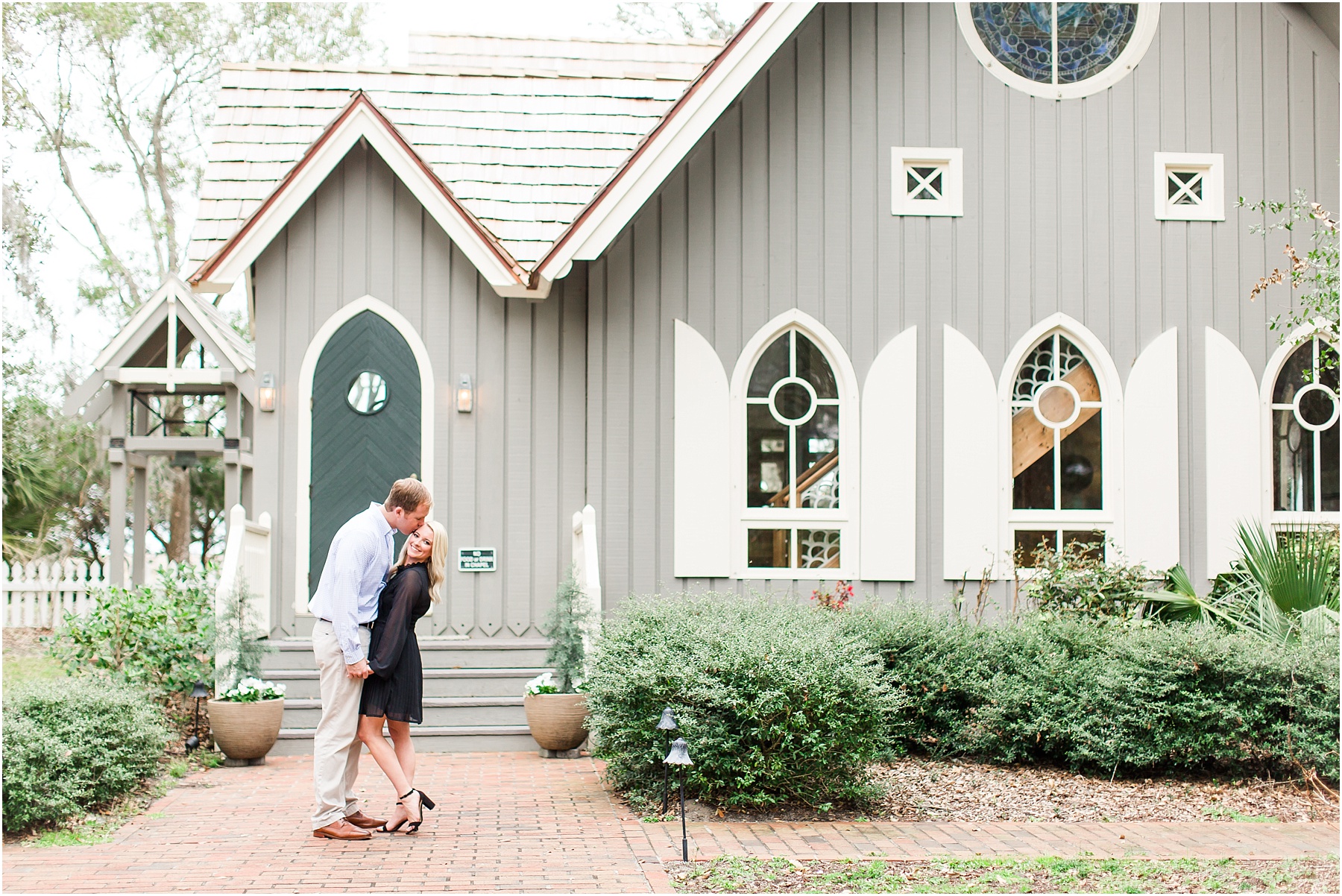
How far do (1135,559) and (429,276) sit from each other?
699 cm

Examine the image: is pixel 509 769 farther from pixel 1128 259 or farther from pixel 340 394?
pixel 1128 259

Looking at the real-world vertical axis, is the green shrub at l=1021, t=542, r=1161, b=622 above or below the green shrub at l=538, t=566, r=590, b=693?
above

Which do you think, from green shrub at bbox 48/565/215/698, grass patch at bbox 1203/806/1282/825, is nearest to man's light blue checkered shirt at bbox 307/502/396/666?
green shrub at bbox 48/565/215/698

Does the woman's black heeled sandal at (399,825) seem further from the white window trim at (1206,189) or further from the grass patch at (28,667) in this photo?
the white window trim at (1206,189)

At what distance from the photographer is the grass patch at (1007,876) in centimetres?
557

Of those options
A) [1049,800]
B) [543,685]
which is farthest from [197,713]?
[1049,800]

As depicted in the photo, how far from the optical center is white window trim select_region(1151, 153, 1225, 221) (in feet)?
37.5

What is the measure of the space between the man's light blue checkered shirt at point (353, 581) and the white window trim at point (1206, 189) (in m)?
8.21

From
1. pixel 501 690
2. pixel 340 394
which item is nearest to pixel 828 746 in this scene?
pixel 501 690

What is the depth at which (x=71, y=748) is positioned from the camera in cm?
691

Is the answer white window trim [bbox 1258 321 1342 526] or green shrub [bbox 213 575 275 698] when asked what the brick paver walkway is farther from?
white window trim [bbox 1258 321 1342 526]

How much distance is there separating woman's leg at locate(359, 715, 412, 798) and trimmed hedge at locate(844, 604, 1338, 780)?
3372 millimetres

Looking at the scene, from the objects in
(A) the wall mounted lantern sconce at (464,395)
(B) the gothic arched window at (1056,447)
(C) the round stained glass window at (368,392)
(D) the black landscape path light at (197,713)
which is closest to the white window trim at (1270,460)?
(B) the gothic arched window at (1056,447)

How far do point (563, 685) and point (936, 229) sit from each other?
5.42 metres
